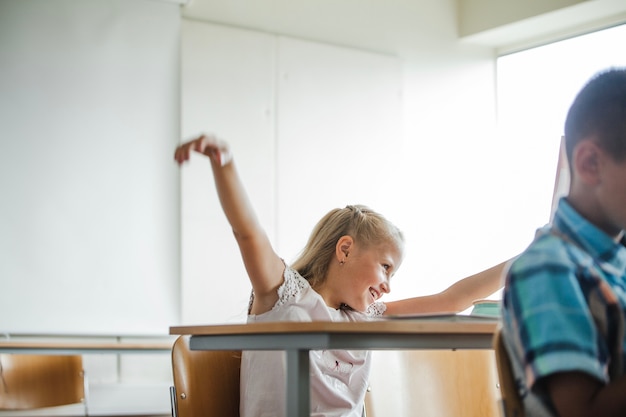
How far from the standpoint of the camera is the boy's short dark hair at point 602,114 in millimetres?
1083

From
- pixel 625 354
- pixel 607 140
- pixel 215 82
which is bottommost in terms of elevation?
pixel 625 354

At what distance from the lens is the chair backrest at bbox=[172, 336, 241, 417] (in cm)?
185

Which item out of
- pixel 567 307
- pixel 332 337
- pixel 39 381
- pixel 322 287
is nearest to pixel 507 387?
pixel 567 307

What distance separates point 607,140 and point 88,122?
4.30 metres

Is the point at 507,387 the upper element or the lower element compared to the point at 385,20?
lower

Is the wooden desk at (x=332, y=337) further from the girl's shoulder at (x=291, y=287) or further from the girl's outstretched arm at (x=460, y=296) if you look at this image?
the girl's outstretched arm at (x=460, y=296)

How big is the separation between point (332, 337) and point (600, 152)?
0.54 metres

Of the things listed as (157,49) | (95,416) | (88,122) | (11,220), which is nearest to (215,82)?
(157,49)

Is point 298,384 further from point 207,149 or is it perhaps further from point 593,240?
point 593,240

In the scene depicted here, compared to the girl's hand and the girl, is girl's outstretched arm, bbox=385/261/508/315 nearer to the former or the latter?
the girl

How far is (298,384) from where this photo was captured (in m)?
1.50

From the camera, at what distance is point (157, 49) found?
5.24 metres

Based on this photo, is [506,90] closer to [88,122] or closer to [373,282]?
[88,122]

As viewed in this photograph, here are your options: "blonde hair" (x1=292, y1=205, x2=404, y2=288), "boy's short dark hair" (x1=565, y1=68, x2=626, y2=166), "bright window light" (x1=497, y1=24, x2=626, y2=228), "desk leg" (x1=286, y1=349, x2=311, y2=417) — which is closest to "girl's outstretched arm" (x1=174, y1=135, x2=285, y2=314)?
"blonde hair" (x1=292, y1=205, x2=404, y2=288)
